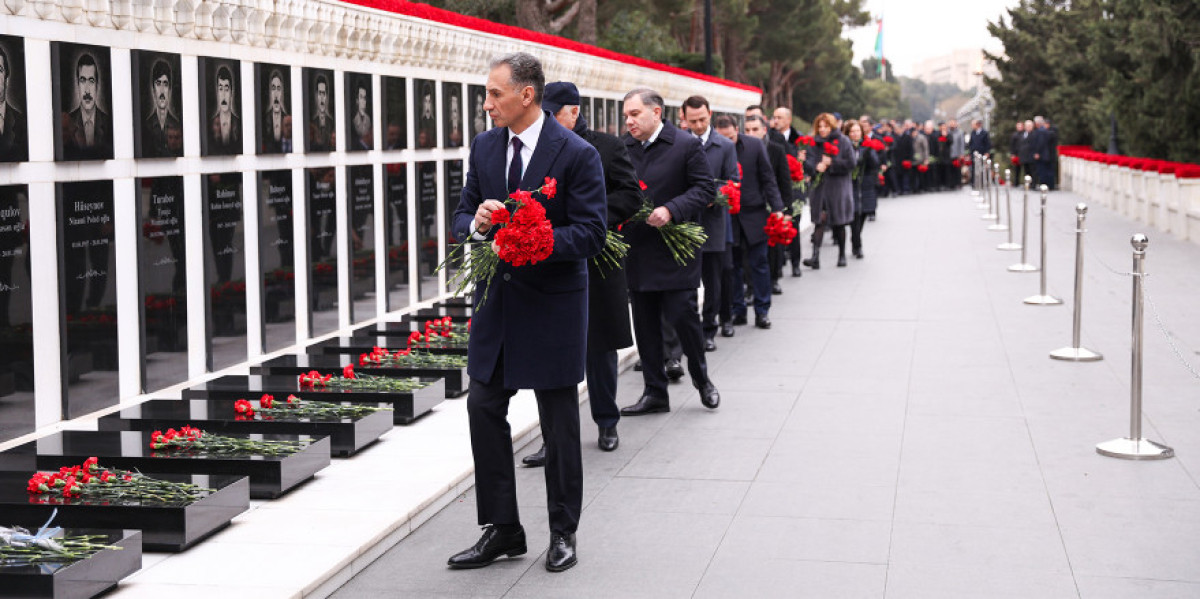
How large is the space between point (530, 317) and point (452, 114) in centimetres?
874

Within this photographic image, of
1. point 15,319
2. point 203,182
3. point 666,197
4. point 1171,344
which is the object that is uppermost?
point 203,182

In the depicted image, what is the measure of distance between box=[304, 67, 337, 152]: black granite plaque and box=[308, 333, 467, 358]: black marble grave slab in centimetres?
144

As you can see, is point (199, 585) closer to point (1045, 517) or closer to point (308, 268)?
point (1045, 517)

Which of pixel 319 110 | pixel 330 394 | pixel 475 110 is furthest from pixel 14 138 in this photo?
pixel 475 110

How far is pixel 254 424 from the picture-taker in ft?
25.6

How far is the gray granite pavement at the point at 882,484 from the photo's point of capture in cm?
601

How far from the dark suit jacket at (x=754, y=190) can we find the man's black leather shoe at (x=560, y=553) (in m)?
7.73

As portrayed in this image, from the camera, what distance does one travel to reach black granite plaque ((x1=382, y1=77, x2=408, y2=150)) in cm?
1278

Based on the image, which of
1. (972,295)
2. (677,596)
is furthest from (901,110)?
(677,596)

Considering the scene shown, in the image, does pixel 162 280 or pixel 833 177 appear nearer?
pixel 162 280

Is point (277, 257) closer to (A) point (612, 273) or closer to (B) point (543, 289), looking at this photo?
(A) point (612, 273)

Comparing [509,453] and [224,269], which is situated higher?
[224,269]

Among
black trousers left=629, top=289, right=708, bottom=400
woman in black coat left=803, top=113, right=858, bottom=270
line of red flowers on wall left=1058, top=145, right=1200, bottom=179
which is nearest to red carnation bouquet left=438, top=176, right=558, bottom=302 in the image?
black trousers left=629, top=289, right=708, bottom=400

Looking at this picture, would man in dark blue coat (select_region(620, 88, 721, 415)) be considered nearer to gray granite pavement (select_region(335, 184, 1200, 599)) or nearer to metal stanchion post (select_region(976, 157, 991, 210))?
gray granite pavement (select_region(335, 184, 1200, 599))
